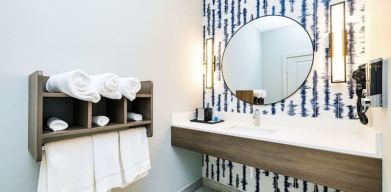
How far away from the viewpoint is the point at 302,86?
1712 mm

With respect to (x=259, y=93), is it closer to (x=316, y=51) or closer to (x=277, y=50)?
(x=277, y=50)

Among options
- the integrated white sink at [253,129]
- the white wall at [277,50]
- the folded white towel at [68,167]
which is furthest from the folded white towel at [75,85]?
the white wall at [277,50]

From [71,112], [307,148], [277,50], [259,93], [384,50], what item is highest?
[277,50]

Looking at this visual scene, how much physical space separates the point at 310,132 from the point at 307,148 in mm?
421

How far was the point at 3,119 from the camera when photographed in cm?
107

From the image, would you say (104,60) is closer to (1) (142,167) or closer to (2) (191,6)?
(1) (142,167)

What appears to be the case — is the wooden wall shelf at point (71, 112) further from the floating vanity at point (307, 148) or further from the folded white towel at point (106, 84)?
the floating vanity at point (307, 148)

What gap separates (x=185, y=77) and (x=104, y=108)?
0.96 meters

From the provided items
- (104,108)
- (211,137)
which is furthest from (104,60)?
(211,137)

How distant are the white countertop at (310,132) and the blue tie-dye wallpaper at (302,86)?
0.20 feet

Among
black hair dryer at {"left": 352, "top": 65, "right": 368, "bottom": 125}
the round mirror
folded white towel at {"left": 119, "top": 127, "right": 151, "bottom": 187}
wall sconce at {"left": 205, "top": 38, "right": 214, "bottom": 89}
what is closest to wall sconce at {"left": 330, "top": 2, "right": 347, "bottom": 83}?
the round mirror

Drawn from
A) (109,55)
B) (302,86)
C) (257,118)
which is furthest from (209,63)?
(109,55)

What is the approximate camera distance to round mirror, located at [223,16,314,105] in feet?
5.68

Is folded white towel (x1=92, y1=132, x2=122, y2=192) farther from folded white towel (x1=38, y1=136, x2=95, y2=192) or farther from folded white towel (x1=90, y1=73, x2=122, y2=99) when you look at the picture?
folded white towel (x1=90, y1=73, x2=122, y2=99)
